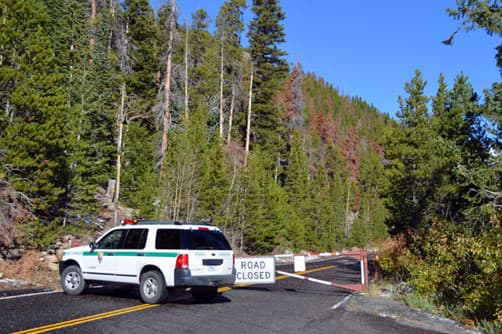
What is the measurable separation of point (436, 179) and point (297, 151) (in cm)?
3376

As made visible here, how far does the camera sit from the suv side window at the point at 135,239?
40.1 ft

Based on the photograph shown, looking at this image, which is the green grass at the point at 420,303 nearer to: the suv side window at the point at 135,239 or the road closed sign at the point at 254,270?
the road closed sign at the point at 254,270

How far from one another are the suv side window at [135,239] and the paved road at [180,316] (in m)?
1.43

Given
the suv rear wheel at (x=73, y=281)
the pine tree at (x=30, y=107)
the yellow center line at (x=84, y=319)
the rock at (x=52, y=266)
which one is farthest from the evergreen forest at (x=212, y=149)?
the yellow center line at (x=84, y=319)

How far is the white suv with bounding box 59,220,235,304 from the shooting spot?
11492mm

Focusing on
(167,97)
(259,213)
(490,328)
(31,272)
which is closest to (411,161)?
(259,213)

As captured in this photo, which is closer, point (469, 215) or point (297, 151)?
point (469, 215)

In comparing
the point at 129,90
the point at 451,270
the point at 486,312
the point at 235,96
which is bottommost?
the point at 486,312

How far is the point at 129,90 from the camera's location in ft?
125

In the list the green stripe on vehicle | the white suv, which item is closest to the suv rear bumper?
the white suv

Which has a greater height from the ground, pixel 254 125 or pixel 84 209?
pixel 254 125

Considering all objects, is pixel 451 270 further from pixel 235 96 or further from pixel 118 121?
pixel 235 96

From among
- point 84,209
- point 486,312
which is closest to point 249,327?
point 486,312

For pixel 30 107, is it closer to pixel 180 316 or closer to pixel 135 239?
pixel 135 239
